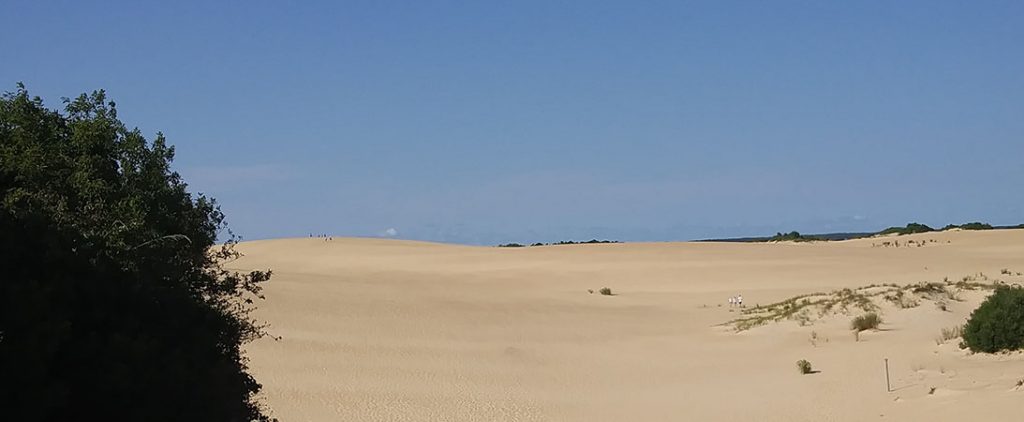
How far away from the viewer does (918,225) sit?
83.1 meters

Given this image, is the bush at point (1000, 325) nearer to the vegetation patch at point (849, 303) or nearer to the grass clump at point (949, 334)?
the grass clump at point (949, 334)

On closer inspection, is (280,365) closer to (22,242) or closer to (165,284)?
(165,284)

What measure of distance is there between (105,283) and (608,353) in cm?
1581

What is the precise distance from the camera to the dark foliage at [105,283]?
6613 mm

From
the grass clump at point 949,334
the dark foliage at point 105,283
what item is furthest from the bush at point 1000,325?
the dark foliage at point 105,283

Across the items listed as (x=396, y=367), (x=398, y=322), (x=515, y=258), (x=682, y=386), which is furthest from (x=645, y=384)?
(x=515, y=258)

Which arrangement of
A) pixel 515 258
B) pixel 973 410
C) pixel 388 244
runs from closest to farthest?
pixel 973 410 → pixel 515 258 → pixel 388 244

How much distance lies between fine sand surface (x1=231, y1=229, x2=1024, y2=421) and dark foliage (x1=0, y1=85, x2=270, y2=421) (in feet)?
19.1

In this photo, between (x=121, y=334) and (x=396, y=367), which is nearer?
(x=121, y=334)

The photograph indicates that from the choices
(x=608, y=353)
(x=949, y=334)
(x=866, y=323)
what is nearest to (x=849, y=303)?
(x=866, y=323)

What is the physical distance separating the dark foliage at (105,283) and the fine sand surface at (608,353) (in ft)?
19.1

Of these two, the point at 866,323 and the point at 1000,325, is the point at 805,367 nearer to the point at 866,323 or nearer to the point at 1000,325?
the point at 1000,325

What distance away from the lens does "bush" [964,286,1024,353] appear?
618 inches

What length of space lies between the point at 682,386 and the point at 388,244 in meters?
50.4
